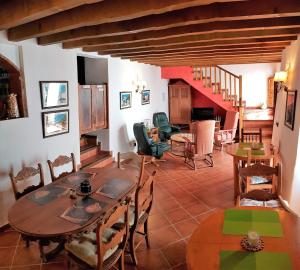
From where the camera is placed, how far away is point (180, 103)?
10812 mm

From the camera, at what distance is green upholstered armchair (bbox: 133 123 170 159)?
697 centimetres

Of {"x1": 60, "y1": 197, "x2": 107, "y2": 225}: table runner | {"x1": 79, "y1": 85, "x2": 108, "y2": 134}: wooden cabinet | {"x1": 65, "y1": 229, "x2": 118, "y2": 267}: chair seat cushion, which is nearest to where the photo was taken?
{"x1": 65, "y1": 229, "x2": 118, "y2": 267}: chair seat cushion

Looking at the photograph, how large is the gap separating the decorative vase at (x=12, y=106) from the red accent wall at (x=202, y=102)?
Answer: 7.65 meters

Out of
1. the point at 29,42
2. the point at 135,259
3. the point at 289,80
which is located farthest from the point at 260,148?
the point at 29,42

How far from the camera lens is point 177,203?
475 centimetres

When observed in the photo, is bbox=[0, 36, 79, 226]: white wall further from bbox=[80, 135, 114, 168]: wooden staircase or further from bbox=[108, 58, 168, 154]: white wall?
bbox=[108, 58, 168, 154]: white wall

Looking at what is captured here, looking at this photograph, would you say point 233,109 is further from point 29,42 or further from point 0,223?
point 0,223

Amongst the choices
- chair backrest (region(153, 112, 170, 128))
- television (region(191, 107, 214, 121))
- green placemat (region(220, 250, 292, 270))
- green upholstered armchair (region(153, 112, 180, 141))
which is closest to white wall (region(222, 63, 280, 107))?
television (region(191, 107, 214, 121))

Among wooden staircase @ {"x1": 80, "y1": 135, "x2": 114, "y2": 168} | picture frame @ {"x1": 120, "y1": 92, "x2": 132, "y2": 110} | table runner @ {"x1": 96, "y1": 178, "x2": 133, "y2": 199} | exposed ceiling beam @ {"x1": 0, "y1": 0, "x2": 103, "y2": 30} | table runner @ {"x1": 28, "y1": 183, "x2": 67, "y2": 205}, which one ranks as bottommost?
wooden staircase @ {"x1": 80, "y1": 135, "x2": 114, "y2": 168}

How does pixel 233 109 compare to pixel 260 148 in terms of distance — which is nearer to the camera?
pixel 260 148

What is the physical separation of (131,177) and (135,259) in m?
0.98

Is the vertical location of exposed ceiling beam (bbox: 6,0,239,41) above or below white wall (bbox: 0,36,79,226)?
above

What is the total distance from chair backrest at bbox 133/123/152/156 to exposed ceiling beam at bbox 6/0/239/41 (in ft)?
12.4

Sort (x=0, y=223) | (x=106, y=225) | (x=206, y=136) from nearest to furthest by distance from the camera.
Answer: (x=106, y=225), (x=0, y=223), (x=206, y=136)
